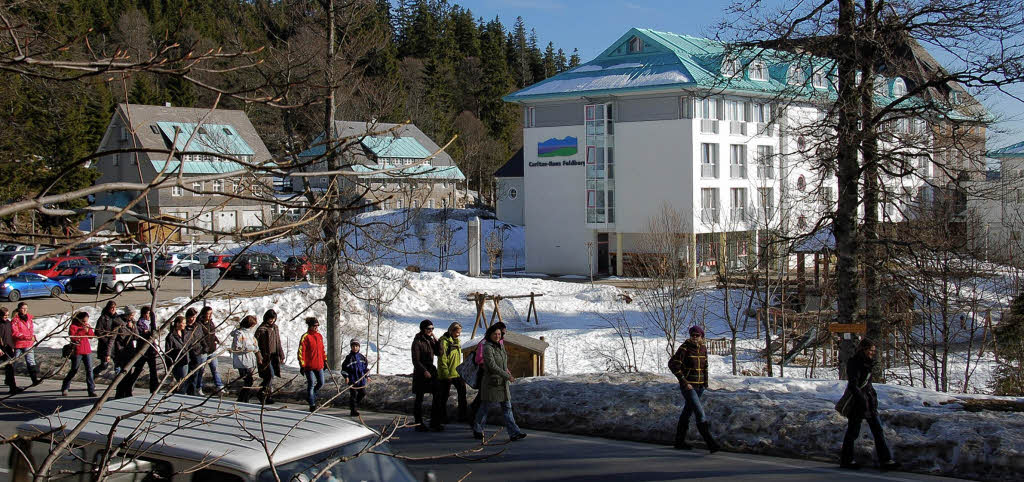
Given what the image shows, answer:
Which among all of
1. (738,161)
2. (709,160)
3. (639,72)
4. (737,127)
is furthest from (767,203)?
(639,72)

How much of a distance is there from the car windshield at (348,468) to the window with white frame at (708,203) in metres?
44.7

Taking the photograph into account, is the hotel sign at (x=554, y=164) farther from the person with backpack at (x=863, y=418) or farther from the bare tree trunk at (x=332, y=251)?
the person with backpack at (x=863, y=418)

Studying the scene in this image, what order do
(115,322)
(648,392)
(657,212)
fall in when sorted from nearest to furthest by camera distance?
(648,392), (115,322), (657,212)

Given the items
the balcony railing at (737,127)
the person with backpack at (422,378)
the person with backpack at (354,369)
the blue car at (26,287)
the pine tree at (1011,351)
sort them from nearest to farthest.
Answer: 1. the person with backpack at (422,378)
2. the person with backpack at (354,369)
3. the pine tree at (1011,351)
4. the blue car at (26,287)
5. the balcony railing at (737,127)

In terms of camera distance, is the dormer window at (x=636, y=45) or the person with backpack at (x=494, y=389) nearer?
the person with backpack at (x=494, y=389)

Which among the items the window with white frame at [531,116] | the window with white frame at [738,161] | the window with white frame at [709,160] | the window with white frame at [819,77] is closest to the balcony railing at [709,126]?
the window with white frame at [709,160]

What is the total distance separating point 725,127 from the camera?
167ft

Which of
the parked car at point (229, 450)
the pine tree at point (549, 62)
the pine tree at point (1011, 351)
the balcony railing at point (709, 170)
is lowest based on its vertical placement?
the pine tree at point (1011, 351)

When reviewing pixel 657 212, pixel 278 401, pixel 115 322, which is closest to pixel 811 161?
pixel 278 401

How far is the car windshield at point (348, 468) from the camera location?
489 cm

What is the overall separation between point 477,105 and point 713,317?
66.2 m

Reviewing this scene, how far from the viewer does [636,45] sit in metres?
53.5

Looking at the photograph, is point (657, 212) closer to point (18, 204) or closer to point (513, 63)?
point (18, 204)

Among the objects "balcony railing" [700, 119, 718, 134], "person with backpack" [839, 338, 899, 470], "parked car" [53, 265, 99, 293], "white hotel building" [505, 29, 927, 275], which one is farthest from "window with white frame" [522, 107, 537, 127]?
"person with backpack" [839, 338, 899, 470]
